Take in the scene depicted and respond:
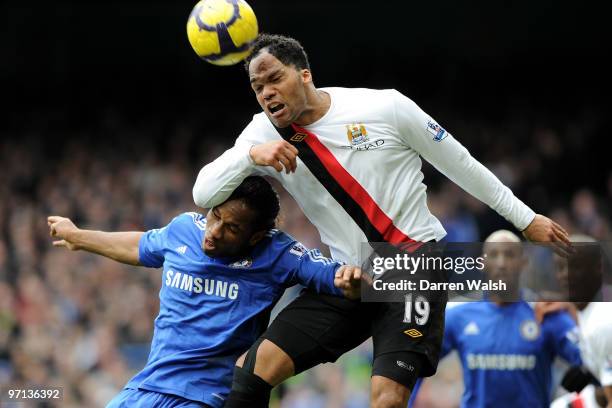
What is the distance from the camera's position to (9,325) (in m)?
13.0

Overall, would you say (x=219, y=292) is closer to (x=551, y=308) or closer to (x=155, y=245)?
(x=155, y=245)

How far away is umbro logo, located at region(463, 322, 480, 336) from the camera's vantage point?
7.87 metres

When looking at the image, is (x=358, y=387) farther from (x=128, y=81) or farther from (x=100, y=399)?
(x=128, y=81)

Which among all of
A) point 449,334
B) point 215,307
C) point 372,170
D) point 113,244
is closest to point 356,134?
point 372,170

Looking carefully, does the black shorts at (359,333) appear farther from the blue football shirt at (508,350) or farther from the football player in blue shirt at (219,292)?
the blue football shirt at (508,350)

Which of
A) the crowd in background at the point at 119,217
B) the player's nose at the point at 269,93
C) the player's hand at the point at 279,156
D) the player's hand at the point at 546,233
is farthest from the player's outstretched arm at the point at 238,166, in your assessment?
the crowd in background at the point at 119,217

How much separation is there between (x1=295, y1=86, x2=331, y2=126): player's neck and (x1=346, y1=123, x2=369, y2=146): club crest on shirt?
0.63 feet

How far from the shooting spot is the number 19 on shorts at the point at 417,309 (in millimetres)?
5445

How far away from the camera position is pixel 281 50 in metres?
5.62

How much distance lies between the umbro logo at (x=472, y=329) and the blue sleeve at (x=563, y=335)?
50 cm

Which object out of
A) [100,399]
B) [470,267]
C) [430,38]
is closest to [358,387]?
[100,399]

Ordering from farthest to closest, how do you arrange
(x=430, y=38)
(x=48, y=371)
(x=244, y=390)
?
1. (x=430, y=38)
2. (x=48, y=371)
3. (x=244, y=390)

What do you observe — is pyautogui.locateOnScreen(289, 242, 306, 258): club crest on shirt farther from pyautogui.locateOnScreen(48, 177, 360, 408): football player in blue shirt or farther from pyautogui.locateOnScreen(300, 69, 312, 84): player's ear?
pyautogui.locateOnScreen(300, 69, 312, 84): player's ear

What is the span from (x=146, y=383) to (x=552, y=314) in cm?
334
